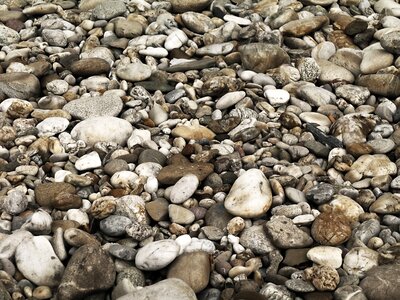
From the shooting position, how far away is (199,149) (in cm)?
441

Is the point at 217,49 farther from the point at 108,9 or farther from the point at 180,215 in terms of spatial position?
the point at 180,215

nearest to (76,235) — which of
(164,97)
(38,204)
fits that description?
(38,204)

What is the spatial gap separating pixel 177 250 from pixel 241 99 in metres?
1.88

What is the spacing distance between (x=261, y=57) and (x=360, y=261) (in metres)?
2.46

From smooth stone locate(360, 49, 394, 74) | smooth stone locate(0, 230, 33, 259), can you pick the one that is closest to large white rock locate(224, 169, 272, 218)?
smooth stone locate(0, 230, 33, 259)

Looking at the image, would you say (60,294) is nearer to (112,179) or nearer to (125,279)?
(125,279)

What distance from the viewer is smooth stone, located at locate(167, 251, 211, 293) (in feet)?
10.8

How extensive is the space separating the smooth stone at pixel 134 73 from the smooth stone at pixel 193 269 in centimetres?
222

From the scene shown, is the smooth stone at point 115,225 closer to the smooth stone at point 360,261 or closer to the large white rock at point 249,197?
the large white rock at point 249,197

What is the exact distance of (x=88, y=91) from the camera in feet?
17.1

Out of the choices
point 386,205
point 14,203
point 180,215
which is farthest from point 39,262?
point 386,205

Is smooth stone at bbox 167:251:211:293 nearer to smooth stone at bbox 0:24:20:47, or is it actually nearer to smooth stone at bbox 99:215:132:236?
smooth stone at bbox 99:215:132:236

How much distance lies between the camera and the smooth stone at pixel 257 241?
3.55 m

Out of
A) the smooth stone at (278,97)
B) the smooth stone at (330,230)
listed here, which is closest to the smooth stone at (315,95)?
the smooth stone at (278,97)
